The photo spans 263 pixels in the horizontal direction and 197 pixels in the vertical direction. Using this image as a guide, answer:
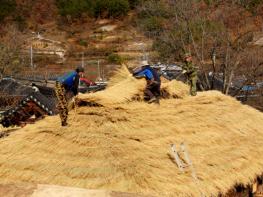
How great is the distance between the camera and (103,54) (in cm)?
4684

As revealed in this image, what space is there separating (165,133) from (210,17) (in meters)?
13.9

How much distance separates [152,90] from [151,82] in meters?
0.16

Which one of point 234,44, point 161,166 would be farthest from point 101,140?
point 234,44

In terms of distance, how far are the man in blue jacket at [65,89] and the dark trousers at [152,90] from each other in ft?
4.68

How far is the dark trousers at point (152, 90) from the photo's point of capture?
9.98m

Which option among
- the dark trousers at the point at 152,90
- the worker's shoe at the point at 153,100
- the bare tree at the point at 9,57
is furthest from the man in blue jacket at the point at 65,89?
the bare tree at the point at 9,57

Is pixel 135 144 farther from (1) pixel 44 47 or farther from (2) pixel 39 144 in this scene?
(1) pixel 44 47

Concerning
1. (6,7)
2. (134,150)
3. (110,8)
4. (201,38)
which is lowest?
(134,150)

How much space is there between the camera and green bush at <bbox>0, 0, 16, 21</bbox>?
54562mm

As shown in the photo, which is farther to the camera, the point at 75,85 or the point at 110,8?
the point at 110,8

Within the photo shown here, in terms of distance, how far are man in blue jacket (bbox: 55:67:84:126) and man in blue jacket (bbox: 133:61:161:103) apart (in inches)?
48.5

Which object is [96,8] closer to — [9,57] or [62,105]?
[9,57]

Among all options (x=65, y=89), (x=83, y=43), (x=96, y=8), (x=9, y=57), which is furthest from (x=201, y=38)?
(x=96, y=8)

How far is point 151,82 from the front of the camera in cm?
1009
